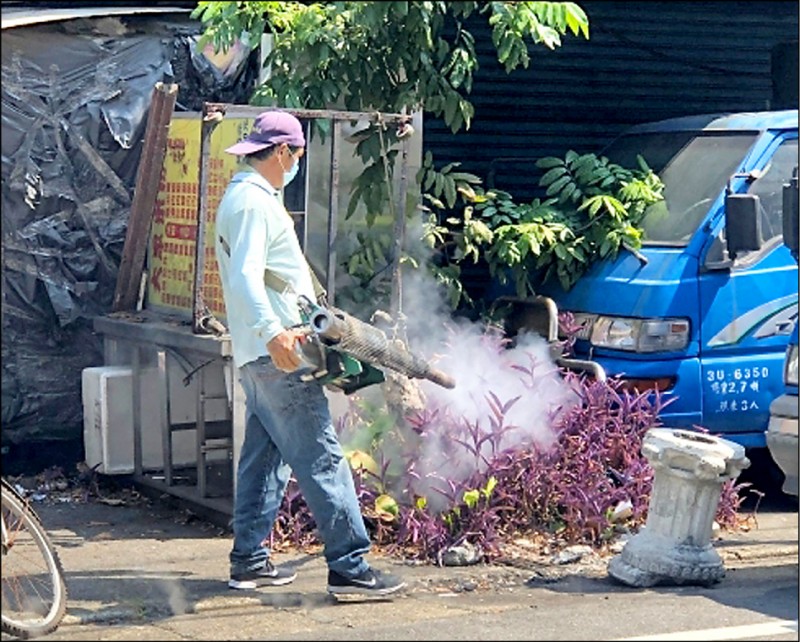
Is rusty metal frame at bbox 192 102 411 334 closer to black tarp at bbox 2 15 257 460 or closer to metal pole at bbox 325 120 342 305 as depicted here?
metal pole at bbox 325 120 342 305

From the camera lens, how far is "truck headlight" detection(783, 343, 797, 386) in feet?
23.3

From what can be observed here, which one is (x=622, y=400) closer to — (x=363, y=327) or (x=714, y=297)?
(x=714, y=297)

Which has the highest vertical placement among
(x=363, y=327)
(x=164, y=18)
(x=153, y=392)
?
(x=164, y=18)

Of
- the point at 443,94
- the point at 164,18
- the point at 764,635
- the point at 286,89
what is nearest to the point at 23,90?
the point at 164,18

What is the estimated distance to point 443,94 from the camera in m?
8.04

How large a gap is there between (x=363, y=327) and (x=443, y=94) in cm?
214

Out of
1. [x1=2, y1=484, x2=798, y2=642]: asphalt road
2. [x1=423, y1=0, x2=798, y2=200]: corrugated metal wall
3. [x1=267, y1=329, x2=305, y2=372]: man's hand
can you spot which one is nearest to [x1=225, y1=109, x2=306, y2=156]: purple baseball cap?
[x1=267, y1=329, x2=305, y2=372]: man's hand

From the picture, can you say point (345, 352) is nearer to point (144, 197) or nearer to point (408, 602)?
point (408, 602)

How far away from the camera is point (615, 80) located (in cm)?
1041

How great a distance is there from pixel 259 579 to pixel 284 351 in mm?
1192

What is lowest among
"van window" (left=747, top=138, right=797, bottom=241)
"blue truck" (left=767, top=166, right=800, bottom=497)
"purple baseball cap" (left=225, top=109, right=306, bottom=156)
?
"blue truck" (left=767, top=166, right=800, bottom=497)

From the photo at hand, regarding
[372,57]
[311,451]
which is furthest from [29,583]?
Result: [372,57]

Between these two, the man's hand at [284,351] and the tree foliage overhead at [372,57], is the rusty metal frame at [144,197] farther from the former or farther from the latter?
the man's hand at [284,351]

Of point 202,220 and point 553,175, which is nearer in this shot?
point 202,220
